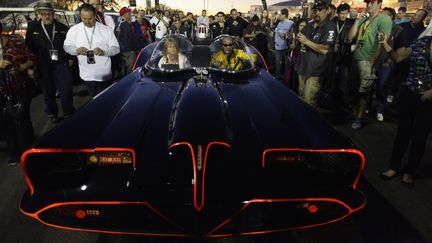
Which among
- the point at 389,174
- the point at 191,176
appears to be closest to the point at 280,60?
the point at 389,174

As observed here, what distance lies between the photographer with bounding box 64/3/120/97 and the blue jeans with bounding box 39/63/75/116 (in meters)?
0.49

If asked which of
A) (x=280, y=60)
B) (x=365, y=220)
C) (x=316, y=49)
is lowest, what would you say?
(x=365, y=220)

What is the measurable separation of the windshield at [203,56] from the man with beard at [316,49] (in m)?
1.04

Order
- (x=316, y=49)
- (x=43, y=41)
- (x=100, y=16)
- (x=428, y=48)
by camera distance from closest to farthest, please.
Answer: (x=428, y=48) < (x=316, y=49) < (x=43, y=41) < (x=100, y=16)

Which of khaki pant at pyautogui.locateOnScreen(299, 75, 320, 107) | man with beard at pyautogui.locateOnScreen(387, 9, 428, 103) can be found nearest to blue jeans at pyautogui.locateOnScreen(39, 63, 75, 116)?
khaki pant at pyautogui.locateOnScreen(299, 75, 320, 107)

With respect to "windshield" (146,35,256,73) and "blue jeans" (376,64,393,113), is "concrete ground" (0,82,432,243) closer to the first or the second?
"windshield" (146,35,256,73)

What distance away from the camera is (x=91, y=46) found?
4082 mm

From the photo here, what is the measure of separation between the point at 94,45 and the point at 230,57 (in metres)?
1.78

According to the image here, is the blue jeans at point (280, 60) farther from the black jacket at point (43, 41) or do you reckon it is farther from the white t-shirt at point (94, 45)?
the black jacket at point (43, 41)

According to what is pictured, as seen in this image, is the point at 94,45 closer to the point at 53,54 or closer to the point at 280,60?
the point at 53,54

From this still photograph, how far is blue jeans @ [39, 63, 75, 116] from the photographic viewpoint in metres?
4.54

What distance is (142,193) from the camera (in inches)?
66.8

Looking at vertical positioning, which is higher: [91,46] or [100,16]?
[100,16]

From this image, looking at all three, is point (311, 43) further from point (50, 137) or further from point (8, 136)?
point (8, 136)
